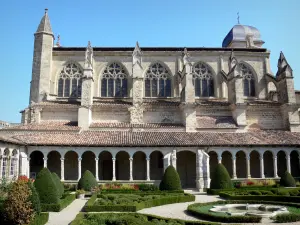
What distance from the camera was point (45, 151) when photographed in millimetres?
27703

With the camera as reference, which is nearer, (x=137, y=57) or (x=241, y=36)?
(x=137, y=57)

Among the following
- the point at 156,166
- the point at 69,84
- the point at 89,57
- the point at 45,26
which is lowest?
the point at 156,166

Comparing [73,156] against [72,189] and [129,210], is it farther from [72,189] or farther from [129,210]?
[129,210]

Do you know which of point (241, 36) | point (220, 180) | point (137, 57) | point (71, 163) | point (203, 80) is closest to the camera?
point (220, 180)

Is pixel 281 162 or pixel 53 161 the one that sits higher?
pixel 53 161

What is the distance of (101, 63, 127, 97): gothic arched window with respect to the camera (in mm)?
37469

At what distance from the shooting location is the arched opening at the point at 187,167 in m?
30.4

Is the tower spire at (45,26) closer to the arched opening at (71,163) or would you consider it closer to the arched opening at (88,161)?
the arched opening at (71,163)

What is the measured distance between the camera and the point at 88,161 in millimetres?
30562

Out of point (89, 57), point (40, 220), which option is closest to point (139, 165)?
point (89, 57)

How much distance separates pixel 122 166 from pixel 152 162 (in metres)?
2.87

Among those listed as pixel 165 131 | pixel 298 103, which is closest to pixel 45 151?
pixel 165 131

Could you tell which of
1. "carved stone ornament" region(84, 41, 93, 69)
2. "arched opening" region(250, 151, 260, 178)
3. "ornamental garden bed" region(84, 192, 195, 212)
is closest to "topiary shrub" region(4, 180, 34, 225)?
"ornamental garden bed" region(84, 192, 195, 212)

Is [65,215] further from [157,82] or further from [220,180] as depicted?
[157,82]
